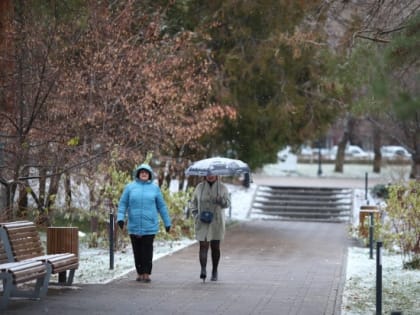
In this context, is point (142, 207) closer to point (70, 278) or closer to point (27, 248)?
point (70, 278)

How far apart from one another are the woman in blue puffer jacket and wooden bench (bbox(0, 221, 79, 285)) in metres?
1.21

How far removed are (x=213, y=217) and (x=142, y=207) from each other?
1189mm

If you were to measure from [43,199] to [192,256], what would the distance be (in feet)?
13.3

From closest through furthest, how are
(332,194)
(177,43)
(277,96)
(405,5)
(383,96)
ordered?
1. (383,96)
2. (405,5)
3. (177,43)
4. (277,96)
5. (332,194)

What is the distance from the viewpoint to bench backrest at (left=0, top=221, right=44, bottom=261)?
13.1 meters

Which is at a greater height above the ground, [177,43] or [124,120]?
[177,43]

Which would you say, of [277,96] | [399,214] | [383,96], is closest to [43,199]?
[399,214]

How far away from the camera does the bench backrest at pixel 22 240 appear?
13.1m

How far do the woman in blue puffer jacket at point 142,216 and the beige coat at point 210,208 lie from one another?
568mm

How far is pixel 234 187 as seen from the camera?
149 ft

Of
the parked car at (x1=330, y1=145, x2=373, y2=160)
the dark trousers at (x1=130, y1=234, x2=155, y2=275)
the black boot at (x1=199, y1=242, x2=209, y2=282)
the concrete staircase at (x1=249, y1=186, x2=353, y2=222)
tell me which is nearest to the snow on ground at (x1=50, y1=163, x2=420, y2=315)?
the dark trousers at (x1=130, y1=234, x2=155, y2=275)

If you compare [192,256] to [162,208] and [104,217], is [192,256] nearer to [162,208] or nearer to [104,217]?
[104,217]

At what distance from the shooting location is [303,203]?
4034cm

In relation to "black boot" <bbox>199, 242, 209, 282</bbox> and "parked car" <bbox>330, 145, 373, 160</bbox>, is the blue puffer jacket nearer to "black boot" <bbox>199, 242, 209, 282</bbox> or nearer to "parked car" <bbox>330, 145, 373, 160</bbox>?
"black boot" <bbox>199, 242, 209, 282</bbox>
